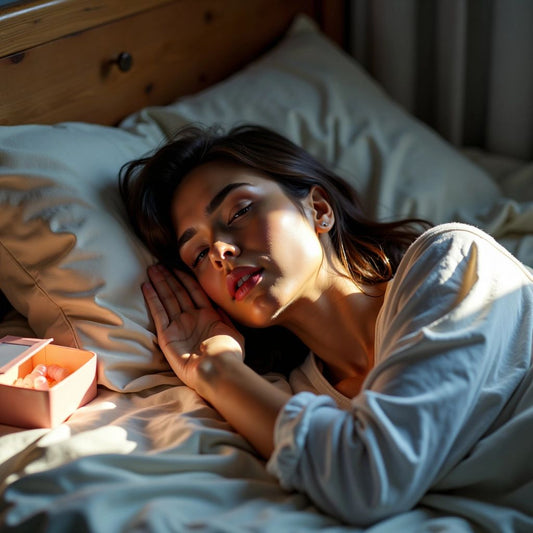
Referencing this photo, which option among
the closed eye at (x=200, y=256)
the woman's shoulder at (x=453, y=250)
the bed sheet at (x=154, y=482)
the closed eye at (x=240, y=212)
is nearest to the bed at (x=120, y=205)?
the bed sheet at (x=154, y=482)

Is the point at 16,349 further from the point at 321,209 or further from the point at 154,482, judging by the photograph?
the point at 321,209

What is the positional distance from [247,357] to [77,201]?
→ 46cm

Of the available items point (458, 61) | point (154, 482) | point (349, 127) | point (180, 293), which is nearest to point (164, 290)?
point (180, 293)

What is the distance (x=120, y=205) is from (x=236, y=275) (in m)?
0.34

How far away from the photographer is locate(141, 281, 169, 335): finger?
140cm

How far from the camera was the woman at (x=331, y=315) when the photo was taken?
3.28 feet

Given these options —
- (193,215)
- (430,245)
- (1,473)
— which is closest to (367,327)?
(430,245)

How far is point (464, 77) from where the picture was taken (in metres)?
2.34

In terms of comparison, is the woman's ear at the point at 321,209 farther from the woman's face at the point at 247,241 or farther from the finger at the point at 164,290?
the finger at the point at 164,290

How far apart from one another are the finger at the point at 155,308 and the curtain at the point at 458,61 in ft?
4.35

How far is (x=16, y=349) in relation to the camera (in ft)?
4.19

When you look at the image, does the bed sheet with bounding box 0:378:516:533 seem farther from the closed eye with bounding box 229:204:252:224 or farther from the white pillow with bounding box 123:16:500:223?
the white pillow with bounding box 123:16:500:223

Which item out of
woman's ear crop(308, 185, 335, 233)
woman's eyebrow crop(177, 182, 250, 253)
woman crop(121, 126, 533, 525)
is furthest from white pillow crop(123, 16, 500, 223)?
woman's eyebrow crop(177, 182, 250, 253)

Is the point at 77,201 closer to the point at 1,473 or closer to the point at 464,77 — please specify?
the point at 1,473
